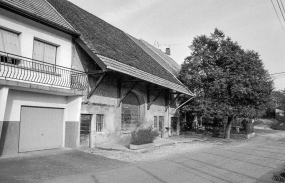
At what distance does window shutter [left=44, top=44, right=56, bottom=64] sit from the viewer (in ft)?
36.8

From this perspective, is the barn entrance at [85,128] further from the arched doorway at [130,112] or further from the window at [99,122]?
the arched doorway at [130,112]

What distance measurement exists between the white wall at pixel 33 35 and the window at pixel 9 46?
214 millimetres

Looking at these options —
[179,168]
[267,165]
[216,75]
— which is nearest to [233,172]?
[179,168]

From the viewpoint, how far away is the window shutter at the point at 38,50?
1073 cm

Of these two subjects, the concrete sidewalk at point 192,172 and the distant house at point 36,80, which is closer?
the concrete sidewalk at point 192,172

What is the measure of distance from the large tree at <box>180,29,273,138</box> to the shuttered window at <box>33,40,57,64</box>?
1192 centimetres

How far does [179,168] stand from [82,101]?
20.5 feet

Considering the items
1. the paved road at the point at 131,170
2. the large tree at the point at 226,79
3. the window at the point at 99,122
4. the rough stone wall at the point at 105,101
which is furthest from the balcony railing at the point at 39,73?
the large tree at the point at 226,79

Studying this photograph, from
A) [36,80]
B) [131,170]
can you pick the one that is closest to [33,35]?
[36,80]

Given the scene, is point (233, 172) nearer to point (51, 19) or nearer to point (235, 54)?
point (51, 19)

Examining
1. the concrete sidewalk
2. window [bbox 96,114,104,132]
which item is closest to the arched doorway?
window [bbox 96,114,104,132]

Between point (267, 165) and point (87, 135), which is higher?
point (87, 135)

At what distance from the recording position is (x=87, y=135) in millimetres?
12797

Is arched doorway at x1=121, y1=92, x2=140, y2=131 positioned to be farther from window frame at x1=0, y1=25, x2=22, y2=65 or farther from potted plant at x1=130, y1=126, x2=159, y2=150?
window frame at x1=0, y1=25, x2=22, y2=65
